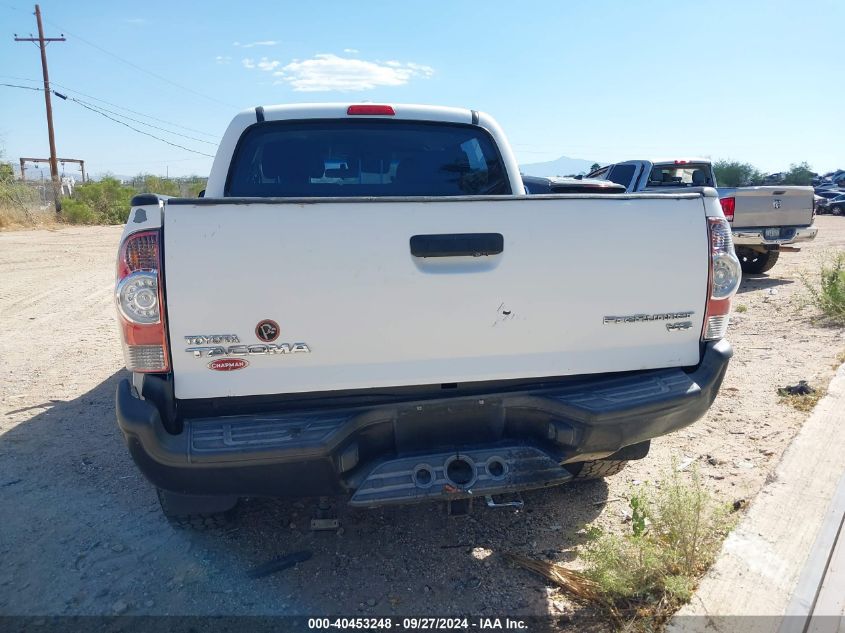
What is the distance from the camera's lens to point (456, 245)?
2.43m

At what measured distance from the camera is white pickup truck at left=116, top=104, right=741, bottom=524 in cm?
230

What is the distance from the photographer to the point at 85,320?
787 centimetres

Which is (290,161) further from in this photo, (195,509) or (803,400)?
(803,400)

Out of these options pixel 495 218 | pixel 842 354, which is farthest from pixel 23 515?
pixel 842 354

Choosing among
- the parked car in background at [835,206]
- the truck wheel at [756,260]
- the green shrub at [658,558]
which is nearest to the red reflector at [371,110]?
the green shrub at [658,558]

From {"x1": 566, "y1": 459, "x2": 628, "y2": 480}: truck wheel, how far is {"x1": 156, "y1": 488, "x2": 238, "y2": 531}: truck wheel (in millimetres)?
1692

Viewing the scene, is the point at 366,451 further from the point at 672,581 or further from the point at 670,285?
the point at 670,285

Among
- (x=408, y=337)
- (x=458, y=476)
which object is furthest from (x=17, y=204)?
(x=458, y=476)

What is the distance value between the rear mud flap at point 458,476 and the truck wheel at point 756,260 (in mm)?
9626

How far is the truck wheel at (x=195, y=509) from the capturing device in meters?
2.86

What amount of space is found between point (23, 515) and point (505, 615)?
102 inches

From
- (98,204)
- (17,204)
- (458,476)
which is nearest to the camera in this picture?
(458,476)


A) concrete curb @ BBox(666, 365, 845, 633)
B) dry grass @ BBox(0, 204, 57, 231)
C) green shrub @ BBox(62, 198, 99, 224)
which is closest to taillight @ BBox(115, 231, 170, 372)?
concrete curb @ BBox(666, 365, 845, 633)

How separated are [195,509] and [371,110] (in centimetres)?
239
